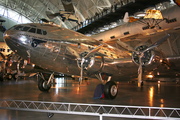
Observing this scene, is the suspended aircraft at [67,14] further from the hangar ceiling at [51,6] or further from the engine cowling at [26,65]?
the engine cowling at [26,65]

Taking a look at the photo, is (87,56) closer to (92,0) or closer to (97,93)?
(97,93)

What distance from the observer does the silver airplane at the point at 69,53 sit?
8.00 metres

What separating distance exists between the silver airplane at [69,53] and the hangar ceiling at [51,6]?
17.8 metres

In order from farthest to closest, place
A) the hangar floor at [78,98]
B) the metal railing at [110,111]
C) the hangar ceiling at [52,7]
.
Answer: the hangar ceiling at [52,7], the hangar floor at [78,98], the metal railing at [110,111]

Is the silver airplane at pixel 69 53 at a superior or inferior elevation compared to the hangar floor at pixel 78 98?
superior

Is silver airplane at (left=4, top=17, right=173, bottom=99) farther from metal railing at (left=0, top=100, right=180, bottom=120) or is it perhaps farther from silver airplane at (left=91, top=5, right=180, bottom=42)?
silver airplane at (left=91, top=5, right=180, bottom=42)

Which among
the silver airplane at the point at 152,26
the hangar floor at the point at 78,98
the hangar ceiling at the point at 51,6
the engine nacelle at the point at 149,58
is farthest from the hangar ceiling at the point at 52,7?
the hangar floor at the point at 78,98

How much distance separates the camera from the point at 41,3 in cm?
3897

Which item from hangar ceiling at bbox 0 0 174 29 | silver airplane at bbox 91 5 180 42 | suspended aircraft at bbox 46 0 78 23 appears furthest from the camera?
hangar ceiling at bbox 0 0 174 29

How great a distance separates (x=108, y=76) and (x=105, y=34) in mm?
15695

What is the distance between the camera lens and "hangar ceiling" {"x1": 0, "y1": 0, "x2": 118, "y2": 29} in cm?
2794

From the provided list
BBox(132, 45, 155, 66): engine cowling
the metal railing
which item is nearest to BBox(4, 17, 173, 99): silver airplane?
BBox(132, 45, 155, 66): engine cowling

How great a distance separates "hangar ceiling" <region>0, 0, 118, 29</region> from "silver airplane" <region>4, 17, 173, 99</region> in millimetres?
17804

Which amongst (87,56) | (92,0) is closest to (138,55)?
(87,56)
